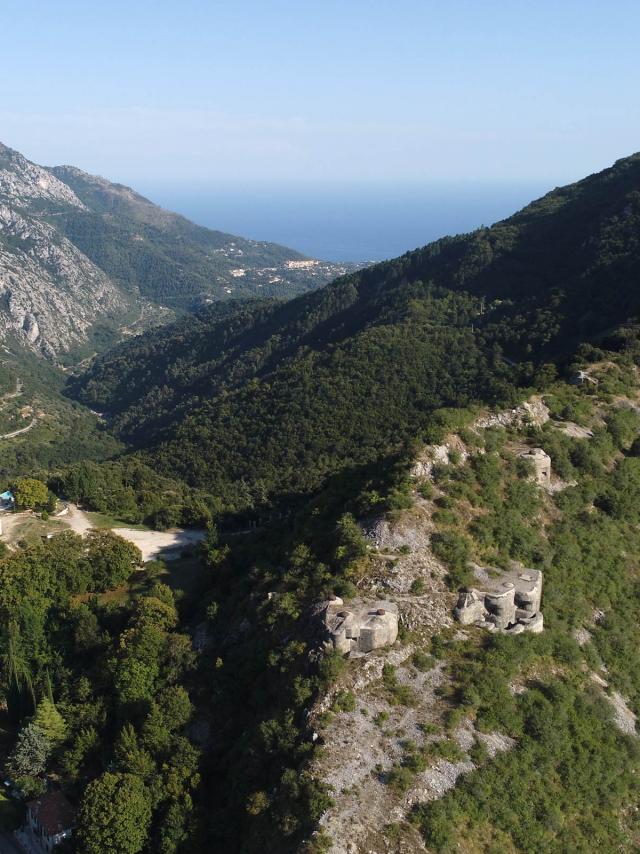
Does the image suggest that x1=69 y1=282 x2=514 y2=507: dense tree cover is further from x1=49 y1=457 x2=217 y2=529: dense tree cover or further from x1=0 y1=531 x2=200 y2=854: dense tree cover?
x1=0 y1=531 x2=200 y2=854: dense tree cover

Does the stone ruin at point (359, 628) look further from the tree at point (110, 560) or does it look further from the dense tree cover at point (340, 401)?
the dense tree cover at point (340, 401)

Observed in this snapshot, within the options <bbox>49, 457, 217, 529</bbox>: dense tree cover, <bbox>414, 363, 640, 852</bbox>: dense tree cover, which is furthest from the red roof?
<bbox>49, 457, 217, 529</bbox>: dense tree cover

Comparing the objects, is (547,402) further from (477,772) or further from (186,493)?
(186,493)

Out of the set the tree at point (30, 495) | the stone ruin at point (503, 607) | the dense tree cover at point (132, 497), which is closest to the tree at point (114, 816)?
the stone ruin at point (503, 607)

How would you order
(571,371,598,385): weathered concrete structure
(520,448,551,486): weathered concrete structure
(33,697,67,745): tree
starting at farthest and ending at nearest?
(571,371,598,385): weathered concrete structure → (520,448,551,486): weathered concrete structure → (33,697,67,745): tree

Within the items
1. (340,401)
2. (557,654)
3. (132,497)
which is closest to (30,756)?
(557,654)

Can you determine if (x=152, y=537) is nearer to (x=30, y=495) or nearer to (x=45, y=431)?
(x=30, y=495)
